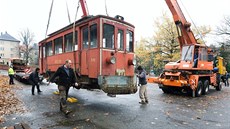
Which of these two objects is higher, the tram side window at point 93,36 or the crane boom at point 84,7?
the crane boom at point 84,7

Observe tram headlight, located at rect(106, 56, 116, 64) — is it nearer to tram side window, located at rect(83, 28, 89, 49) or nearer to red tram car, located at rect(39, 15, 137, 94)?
red tram car, located at rect(39, 15, 137, 94)

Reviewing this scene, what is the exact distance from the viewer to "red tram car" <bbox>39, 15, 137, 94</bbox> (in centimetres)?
780

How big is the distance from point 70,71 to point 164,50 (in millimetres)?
23327

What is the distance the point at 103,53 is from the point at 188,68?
20.5ft

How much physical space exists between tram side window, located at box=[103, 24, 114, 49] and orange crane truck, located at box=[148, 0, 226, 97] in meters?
5.26

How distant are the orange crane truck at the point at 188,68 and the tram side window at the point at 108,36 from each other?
207 inches

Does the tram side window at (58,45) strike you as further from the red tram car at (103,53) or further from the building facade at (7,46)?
the building facade at (7,46)

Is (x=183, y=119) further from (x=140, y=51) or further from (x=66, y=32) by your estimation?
(x=140, y=51)

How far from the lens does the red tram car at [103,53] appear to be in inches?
307

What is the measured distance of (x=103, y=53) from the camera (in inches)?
311

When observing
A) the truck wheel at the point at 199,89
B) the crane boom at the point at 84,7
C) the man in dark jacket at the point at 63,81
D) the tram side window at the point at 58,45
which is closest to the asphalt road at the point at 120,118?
the man in dark jacket at the point at 63,81

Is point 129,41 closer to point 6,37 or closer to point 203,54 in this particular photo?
point 203,54

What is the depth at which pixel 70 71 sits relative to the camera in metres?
7.34

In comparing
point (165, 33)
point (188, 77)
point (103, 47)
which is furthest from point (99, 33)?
point (165, 33)
